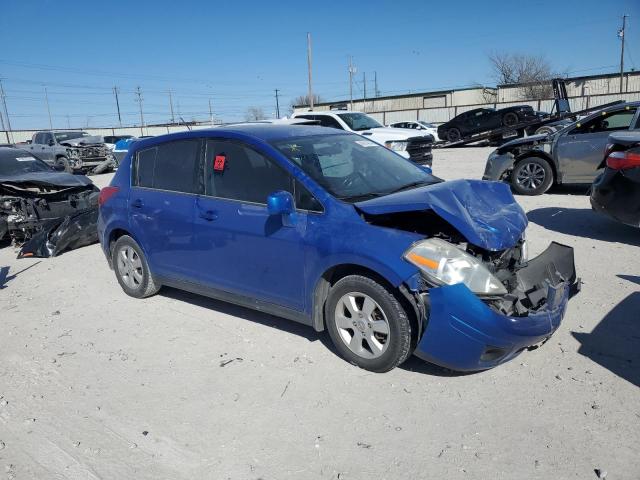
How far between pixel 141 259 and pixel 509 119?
73.6ft

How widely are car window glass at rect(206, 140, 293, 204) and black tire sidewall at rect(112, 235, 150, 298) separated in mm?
1351

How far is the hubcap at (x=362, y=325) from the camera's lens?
3574 mm

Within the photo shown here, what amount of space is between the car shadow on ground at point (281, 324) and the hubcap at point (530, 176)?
6.82 meters

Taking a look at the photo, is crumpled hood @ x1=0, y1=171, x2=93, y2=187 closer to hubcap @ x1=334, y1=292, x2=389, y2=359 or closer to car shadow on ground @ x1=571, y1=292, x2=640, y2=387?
hubcap @ x1=334, y1=292, x2=389, y2=359

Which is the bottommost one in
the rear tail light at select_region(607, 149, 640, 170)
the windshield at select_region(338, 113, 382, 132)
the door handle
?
the door handle

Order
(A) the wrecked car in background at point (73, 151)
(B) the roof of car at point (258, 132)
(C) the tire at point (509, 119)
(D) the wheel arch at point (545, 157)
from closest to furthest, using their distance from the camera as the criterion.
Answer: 1. (B) the roof of car at point (258, 132)
2. (D) the wheel arch at point (545, 157)
3. (A) the wrecked car in background at point (73, 151)
4. (C) the tire at point (509, 119)

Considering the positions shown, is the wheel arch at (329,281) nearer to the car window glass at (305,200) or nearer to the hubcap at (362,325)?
the hubcap at (362,325)

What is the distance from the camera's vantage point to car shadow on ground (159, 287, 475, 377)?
3738 millimetres

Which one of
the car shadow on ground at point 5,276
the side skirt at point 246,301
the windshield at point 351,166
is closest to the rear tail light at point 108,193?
the side skirt at point 246,301

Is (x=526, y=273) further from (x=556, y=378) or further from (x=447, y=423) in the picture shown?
A: (x=447, y=423)

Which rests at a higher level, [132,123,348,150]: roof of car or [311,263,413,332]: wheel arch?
[132,123,348,150]: roof of car

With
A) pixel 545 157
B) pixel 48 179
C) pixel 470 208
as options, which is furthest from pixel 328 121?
pixel 470 208

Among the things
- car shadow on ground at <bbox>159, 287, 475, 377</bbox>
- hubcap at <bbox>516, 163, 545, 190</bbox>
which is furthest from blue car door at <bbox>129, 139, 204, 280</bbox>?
hubcap at <bbox>516, 163, 545, 190</bbox>

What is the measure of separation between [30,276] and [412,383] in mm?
5835
